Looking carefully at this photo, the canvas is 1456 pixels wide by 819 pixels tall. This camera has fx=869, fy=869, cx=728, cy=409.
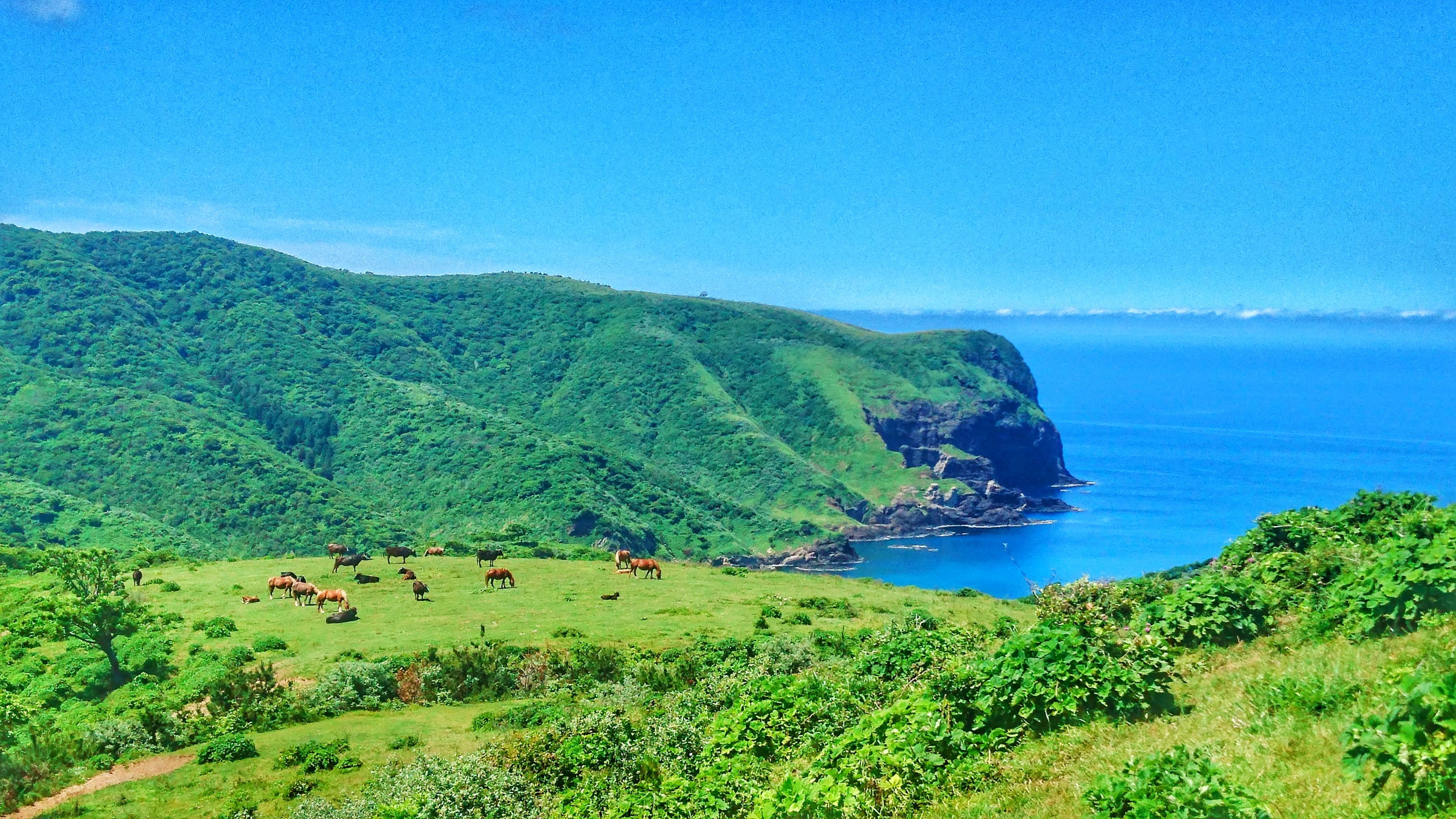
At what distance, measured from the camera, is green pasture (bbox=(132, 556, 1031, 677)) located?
38594mm

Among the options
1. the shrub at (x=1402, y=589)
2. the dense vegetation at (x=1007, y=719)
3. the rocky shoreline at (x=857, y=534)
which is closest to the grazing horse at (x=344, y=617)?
the dense vegetation at (x=1007, y=719)

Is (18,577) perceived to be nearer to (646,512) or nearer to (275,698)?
(275,698)

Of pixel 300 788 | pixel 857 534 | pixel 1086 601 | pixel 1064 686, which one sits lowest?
pixel 857 534

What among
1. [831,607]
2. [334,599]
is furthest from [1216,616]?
[334,599]

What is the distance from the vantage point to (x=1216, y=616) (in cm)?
1466

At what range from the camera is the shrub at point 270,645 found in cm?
3659

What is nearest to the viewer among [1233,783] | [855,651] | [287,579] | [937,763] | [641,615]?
[1233,783]

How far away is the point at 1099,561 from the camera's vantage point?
529ft

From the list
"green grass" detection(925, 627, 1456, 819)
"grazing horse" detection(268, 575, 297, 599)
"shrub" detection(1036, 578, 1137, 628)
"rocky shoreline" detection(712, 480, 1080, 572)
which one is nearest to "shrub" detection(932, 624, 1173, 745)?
"green grass" detection(925, 627, 1456, 819)

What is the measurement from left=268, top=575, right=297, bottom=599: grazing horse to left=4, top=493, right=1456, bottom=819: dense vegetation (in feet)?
61.4

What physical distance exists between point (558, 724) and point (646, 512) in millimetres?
138634

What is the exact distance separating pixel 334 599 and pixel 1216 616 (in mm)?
41492

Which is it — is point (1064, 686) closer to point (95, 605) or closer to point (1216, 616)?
point (1216, 616)

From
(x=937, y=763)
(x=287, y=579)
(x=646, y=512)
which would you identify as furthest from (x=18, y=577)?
(x=646, y=512)
